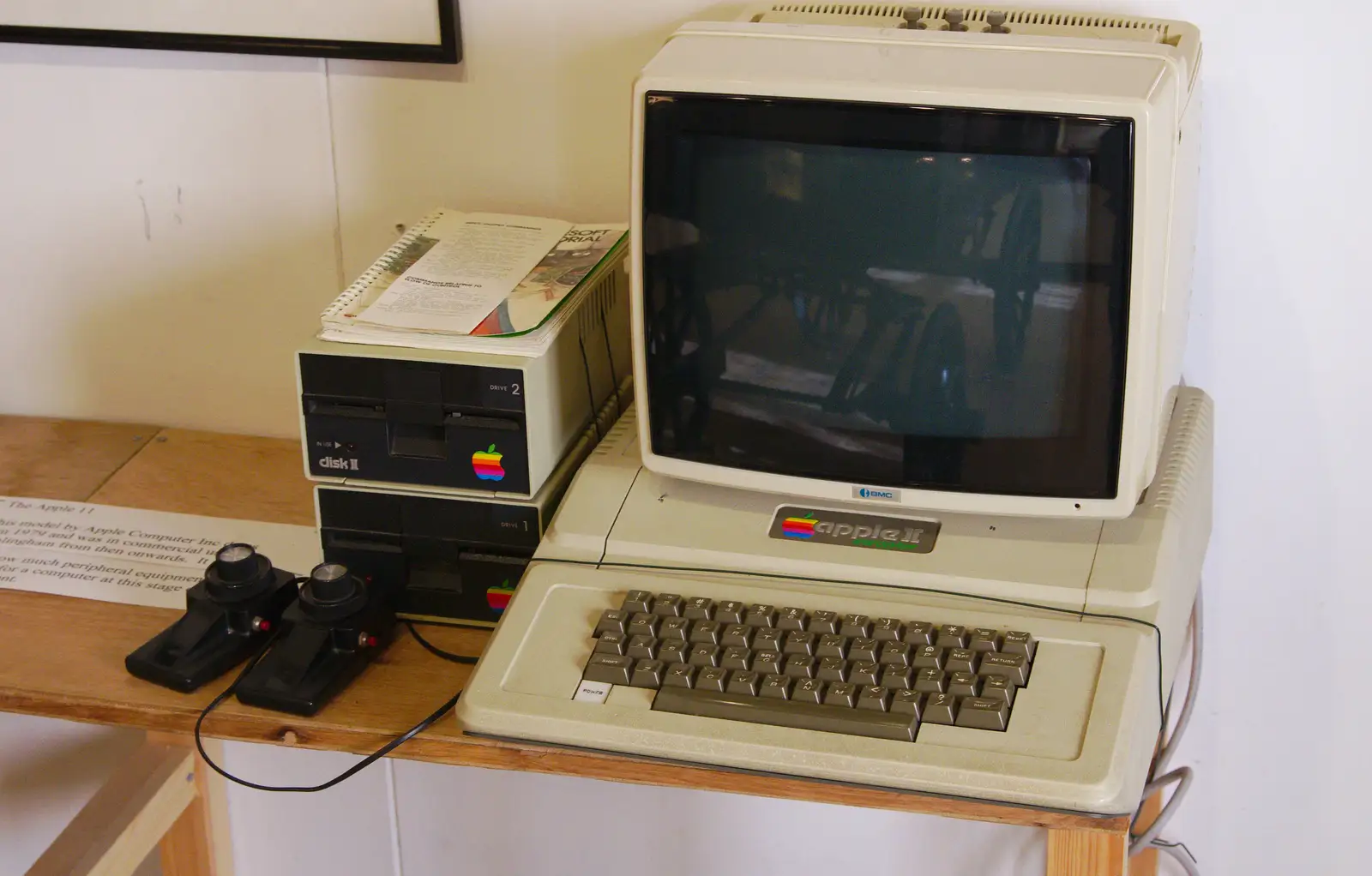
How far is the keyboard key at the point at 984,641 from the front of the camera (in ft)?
3.37

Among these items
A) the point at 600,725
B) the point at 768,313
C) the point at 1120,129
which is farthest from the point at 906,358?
the point at 600,725

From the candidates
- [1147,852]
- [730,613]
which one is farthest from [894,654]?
[1147,852]

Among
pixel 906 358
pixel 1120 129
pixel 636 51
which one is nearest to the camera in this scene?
pixel 1120 129

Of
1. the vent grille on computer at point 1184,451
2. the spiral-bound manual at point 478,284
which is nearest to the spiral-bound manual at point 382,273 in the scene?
the spiral-bound manual at point 478,284

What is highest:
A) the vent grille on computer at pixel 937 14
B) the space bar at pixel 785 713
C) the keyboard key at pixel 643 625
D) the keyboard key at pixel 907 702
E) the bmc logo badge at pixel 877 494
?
the vent grille on computer at pixel 937 14

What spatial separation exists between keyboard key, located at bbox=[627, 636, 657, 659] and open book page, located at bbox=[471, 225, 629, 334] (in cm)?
28

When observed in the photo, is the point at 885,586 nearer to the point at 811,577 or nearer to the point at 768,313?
the point at 811,577

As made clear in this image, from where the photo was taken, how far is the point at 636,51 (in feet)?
4.68

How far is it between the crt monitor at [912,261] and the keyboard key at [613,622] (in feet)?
0.53

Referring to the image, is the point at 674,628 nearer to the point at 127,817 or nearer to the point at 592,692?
the point at 592,692

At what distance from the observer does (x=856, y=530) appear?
3.78ft

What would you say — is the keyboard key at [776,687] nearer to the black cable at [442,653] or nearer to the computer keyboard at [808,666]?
the computer keyboard at [808,666]

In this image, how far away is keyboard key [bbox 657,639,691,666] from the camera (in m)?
1.04

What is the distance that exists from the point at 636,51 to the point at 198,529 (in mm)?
645
